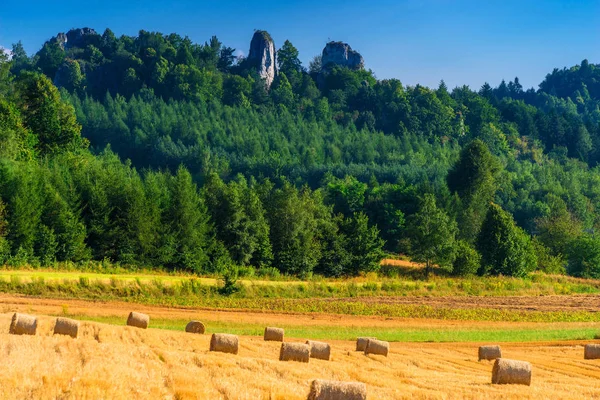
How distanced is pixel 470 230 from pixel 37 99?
169ft

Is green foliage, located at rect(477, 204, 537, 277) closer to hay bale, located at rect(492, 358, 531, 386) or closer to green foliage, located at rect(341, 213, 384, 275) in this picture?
green foliage, located at rect(341, 213, 384, 275)

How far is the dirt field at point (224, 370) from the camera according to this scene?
1397 centimetres

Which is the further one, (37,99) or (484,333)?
(37,99)

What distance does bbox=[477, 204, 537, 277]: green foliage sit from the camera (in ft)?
232

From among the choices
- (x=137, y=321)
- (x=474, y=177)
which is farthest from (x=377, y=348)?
(x=474, y=177)

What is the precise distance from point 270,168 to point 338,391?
4127 inches

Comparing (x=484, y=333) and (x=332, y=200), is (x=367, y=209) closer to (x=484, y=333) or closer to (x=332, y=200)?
(x=332, y=200)

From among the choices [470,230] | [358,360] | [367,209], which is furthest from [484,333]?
[367,209]

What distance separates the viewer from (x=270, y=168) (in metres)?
118

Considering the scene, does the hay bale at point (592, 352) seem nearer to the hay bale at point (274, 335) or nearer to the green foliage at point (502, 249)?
the hay bale at point (274, 335)

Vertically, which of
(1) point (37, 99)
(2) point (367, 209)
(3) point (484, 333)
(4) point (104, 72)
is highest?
(4) point (104, 72)

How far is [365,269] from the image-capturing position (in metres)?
67.0

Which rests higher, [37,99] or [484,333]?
[37,99]

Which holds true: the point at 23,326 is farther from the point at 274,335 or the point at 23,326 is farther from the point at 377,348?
the point at 377,348
